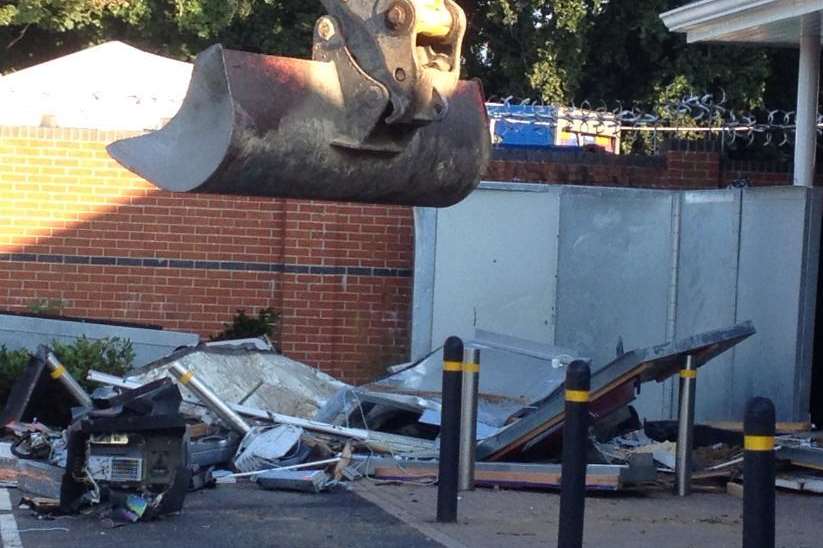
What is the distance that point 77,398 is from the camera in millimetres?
11367

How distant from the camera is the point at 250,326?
14.3m

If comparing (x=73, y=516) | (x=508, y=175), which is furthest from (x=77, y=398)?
(x=508, y=175)

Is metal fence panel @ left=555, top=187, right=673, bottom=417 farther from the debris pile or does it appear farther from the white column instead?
the debris pile

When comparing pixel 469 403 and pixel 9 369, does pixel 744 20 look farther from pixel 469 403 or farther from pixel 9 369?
pixel 9 369

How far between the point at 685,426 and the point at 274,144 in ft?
18.4

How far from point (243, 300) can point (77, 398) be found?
3554 mm

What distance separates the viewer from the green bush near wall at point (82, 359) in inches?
484

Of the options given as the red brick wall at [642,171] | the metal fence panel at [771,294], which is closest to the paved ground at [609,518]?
the metal fence panel at [771,294]

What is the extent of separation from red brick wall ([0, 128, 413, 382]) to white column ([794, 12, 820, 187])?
4.01 metres

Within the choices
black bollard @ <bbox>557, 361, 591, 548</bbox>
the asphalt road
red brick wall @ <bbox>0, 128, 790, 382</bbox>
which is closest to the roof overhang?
red brick wall @ <bbox>0, 128, 790, 382</bbox>

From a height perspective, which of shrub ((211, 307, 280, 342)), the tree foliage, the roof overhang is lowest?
shrub ((211, 307, 280, 342))

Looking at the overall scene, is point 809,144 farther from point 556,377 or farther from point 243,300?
point 243,300

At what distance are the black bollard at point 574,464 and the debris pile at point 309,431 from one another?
8.31 feet

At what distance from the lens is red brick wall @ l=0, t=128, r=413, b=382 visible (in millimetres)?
14547
